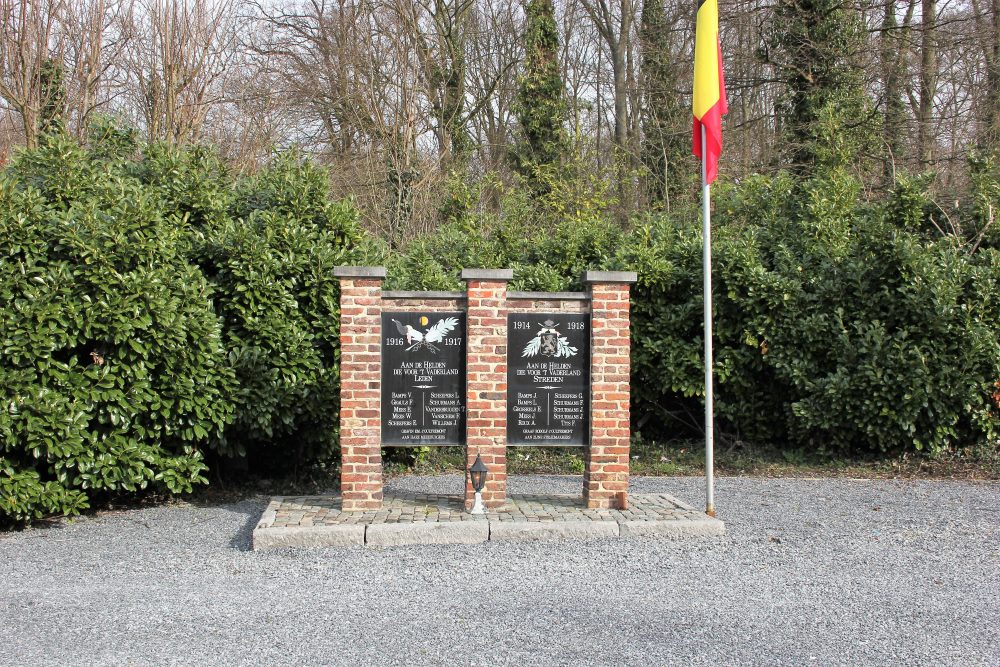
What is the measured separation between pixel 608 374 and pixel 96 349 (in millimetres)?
4416

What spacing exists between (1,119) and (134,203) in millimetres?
8359

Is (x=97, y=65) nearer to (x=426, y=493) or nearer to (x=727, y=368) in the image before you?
(x=426, y=493)

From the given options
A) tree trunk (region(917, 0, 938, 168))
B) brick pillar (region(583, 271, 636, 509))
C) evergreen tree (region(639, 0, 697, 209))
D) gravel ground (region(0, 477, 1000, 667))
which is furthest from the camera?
evergreen tree (region(639, 0, 697, 209))

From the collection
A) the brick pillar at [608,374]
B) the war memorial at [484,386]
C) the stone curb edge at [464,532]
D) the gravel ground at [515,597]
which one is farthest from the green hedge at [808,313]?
the stone curb edge at [464,532]

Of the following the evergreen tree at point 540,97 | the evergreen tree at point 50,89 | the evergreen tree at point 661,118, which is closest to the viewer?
the evergreen tree at point 50,89

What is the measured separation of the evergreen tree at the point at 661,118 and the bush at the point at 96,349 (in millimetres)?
13504

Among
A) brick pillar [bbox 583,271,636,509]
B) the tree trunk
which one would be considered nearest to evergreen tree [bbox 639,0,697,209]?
the tree trunk

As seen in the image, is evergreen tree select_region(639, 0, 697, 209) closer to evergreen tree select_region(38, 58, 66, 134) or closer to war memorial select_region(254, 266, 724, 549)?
evergreen tree select_region(38, 58, 66, 134)

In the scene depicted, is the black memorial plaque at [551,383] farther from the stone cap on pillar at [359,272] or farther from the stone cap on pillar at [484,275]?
the stone cap on pillar at [359,272]

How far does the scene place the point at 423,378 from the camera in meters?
7.23

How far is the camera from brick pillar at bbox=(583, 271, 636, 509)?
7.19 m

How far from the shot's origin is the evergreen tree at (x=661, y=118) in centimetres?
1980

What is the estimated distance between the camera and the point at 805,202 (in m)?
12.1

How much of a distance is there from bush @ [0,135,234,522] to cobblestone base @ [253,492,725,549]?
128 cm
